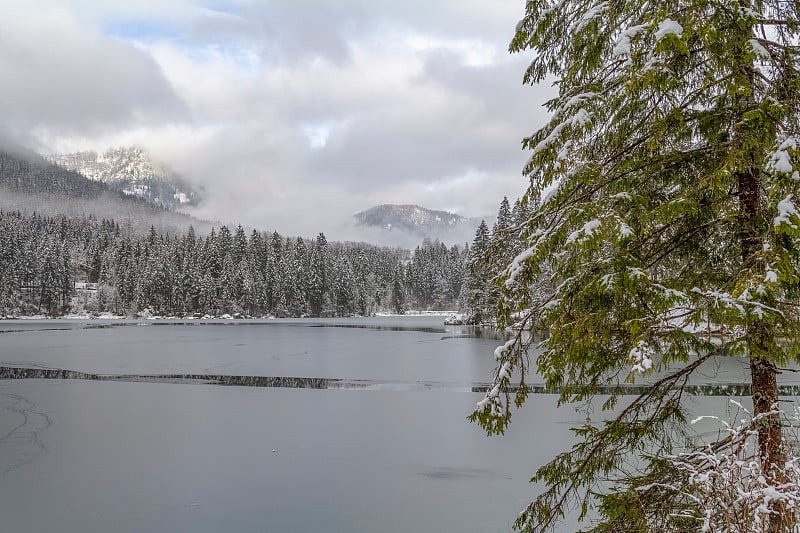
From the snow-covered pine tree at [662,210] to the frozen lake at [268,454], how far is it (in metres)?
4.32

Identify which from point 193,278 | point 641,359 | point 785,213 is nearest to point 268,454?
point 641,359

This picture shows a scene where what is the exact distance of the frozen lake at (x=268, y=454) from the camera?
8125 mm

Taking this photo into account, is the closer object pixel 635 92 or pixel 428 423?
pixel 635 92

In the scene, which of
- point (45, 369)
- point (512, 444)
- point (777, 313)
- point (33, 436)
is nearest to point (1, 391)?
point (45, 369)

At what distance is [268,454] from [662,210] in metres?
9.53

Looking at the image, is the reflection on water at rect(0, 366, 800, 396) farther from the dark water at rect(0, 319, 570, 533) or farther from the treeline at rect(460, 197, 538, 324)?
the treeline at rect(460, 197, 538, 324)

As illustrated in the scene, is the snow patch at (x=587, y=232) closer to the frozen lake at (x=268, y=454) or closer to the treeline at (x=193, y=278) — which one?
the frozen lake at (x=268, y=454)

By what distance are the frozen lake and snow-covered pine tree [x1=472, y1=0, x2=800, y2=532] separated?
4.32m

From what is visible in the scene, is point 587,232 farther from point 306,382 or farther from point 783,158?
point 306,382

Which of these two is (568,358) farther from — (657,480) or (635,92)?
(635,92)

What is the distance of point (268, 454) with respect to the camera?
11.2m

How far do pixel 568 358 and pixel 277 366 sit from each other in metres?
21.8

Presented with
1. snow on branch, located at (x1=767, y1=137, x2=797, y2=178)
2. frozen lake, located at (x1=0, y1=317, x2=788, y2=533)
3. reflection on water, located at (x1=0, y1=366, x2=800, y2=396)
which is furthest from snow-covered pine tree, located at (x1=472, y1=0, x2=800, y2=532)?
reflection on water, located at (x1=0, y1=366, x2=800, y2=396)

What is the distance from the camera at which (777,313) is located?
3.68 meters
